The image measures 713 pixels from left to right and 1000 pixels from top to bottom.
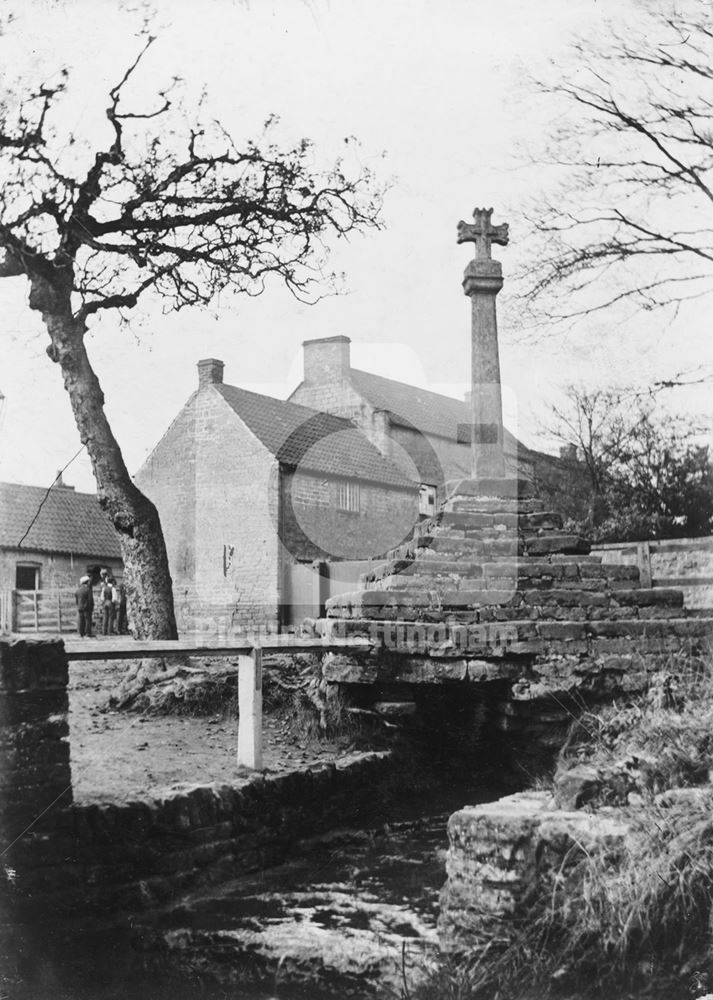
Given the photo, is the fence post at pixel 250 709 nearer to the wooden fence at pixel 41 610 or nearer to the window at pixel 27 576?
the wooden fence at pixel 41 610

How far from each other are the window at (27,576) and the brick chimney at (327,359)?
10.7 meters

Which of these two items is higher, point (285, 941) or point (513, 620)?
point (513, 620)

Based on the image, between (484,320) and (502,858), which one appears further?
(484,320)

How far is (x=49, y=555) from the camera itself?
24.8 metres

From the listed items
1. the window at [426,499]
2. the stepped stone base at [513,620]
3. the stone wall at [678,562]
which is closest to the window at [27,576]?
the window at [426,499]

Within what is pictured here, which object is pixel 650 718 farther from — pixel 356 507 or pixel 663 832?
pixel 356 507

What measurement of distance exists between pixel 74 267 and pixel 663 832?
8.44m

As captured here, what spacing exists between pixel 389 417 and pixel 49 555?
434 inches

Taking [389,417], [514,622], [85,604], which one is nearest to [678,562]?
[514,622]

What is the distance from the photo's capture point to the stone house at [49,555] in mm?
21672

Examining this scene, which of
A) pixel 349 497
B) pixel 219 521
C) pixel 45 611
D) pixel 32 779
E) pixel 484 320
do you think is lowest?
pixel 32 779

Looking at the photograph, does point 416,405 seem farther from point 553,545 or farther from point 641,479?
point 553,545

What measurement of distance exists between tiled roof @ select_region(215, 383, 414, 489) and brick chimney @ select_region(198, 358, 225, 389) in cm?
35

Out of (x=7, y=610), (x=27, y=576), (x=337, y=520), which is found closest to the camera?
(x=7, y=610)
